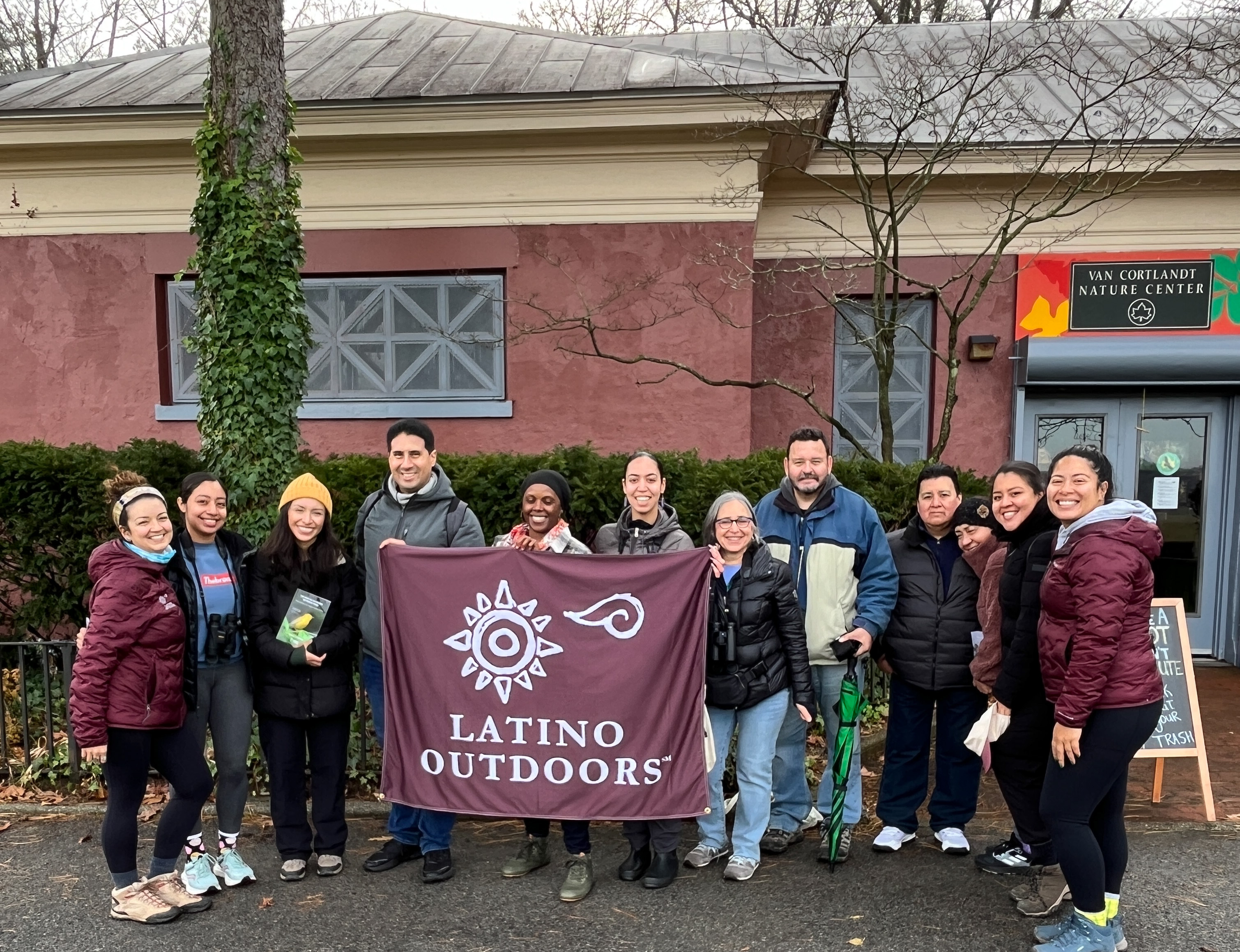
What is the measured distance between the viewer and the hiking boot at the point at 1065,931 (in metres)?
3.18

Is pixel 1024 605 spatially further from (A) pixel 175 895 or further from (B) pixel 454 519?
(A) pixel 175 895

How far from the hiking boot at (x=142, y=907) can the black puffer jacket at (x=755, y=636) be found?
2456 millimetres

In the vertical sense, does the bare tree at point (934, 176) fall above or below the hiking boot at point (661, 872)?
above

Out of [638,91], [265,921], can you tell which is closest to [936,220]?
[638,91]

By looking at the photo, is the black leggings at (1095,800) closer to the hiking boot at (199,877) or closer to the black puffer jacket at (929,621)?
the black puffer jacket at (929,621)

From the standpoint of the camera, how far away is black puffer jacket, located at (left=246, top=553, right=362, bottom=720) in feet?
11.9

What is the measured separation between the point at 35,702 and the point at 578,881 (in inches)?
160

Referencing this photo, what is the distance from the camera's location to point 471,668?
3770 millimetres

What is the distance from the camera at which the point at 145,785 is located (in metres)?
3.51

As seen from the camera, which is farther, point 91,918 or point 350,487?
point 350,487

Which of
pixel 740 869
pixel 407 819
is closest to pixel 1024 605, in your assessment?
pixel 740 869

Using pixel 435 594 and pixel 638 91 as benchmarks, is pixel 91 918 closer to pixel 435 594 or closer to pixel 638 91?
pixel 435 594

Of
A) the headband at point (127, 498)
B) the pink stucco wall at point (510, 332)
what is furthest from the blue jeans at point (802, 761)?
the pink stucco wall at point (510, 332)

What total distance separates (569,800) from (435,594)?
1098 mm
